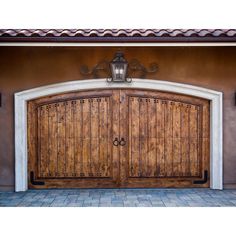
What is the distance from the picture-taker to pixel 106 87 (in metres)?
9.03

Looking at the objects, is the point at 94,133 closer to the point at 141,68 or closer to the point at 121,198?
the point at 121,198

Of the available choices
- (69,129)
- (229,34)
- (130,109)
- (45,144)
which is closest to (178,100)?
(130,109)

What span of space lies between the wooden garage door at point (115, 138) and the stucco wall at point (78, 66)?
0.48 m

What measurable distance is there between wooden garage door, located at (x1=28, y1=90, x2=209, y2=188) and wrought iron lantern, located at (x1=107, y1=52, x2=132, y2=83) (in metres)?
0.39

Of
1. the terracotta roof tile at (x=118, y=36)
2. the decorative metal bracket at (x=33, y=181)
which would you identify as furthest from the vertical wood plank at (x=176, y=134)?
the decorative metal bracket at (x=33, y=181)

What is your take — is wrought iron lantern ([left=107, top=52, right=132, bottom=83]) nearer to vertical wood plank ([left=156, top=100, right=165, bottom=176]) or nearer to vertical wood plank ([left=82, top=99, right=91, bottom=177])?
vertical wood plank ([left=82, top=99, right=91, bottom=177])

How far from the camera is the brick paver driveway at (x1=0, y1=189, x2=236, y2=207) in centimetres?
773

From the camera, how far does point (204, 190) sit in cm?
908

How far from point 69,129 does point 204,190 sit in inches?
145

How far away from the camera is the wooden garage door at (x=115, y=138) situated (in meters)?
9.15

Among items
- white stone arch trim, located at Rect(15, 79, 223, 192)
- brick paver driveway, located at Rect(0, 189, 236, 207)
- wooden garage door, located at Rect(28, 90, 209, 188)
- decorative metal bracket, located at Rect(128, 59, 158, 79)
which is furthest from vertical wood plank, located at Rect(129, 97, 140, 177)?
brick paver driveway, located at Rect(0, 189, 236, 207)

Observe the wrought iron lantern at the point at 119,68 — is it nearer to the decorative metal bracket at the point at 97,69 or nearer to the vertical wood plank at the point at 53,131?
the decorative metal bracket at the point at 97,69

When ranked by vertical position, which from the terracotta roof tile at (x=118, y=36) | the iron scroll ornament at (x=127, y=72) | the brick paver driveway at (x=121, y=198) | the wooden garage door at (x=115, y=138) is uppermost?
the terracotta roof tile at (x=118, y=36)
